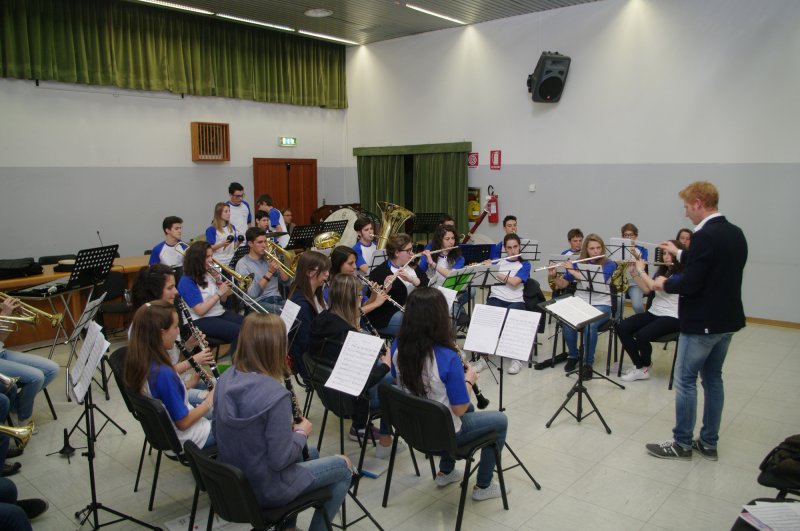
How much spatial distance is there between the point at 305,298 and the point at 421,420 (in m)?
1.65

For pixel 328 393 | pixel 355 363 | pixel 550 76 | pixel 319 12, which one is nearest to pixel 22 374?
pixel 328 393

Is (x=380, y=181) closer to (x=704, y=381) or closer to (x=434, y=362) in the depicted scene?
(x=704, y=381)

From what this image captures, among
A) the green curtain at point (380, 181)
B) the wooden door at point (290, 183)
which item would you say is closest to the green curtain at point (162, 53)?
the wooden door at point (290, 183)

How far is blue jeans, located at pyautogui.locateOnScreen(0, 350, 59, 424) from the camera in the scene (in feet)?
14.8

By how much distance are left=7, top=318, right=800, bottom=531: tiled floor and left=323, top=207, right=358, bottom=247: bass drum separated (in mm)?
5141

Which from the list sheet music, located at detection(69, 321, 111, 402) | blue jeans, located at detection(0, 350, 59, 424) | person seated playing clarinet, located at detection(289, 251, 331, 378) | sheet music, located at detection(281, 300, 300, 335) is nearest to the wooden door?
blue jeans, located at detection(0, 350, 59, 424)

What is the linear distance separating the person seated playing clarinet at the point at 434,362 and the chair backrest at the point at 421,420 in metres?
0.09

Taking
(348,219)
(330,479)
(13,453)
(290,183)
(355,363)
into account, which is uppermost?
(290,183)

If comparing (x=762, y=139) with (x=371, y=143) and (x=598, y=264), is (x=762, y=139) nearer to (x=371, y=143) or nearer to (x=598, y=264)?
(x=598, y=264)

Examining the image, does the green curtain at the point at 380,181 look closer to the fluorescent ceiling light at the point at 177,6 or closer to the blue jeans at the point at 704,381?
the fluorescent ceiling light at the point at 177,6

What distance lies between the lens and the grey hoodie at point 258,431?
2539mm

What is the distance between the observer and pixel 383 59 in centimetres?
1180

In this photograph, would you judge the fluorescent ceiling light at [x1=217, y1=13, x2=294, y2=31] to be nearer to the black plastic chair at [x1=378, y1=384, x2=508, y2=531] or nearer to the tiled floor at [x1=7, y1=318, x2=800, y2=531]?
the tiled floor at [x1=7, y1=318, x2=800, y2=531]

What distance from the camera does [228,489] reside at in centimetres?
251
